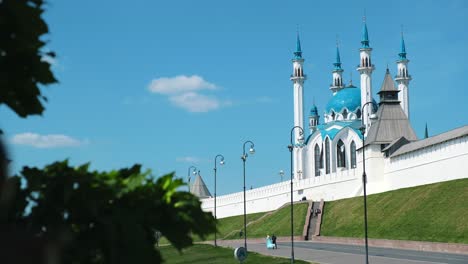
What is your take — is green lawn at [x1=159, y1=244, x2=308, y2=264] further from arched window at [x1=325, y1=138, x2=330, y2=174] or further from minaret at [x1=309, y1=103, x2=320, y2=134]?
minaret at [x1=309, y1=103, x2=320, y2=134]

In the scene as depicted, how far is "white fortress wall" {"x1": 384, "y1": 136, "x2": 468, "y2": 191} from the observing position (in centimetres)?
5575

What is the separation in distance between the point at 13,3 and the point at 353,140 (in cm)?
10271

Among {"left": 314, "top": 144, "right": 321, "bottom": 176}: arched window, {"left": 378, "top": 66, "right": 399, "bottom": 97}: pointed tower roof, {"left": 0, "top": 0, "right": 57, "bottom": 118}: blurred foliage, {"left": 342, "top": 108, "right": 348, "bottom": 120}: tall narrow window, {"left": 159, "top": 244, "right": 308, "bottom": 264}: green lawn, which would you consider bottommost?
{"left": 159, "top": 244, "right": 308, "bottom": 264}: green lawn

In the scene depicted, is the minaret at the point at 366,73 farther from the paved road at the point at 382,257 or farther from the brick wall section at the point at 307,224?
the paved road at the point at 382,257

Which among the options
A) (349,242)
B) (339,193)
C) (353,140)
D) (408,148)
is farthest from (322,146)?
(349,242)

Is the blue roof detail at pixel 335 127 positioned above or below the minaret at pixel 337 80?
below

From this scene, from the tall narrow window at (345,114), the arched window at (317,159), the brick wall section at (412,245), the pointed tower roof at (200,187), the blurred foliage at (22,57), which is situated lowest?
the brick wall section at (412,245)

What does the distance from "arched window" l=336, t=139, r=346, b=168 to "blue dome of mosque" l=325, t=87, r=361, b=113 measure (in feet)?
20.1

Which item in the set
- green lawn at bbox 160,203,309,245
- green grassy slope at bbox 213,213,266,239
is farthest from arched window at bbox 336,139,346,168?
green lawn at bbox 160,203,309,245

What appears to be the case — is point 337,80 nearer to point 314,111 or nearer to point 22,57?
point 314,111

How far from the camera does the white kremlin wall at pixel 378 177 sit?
186 feet

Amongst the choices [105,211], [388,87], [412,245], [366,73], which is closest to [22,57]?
[105,211]

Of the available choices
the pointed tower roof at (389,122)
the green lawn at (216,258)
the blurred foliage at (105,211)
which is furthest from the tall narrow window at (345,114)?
the blurred foliage at (105,211)

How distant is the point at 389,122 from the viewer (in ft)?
246
